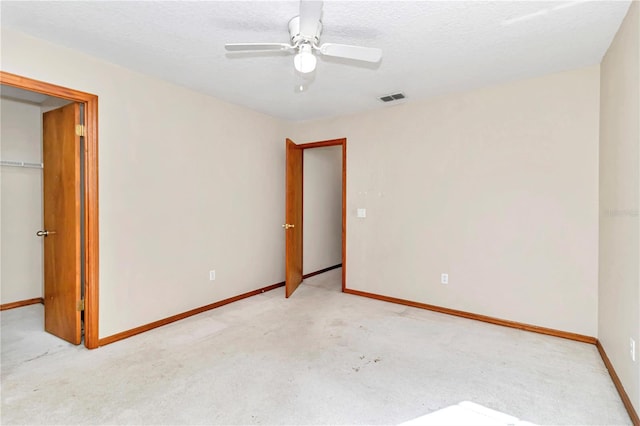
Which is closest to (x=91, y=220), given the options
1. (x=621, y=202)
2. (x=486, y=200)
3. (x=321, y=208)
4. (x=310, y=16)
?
(x=310, y=16)

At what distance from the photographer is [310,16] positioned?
172 cm

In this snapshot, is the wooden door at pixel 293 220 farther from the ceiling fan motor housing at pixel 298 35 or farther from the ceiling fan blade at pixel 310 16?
the ceiling fan blade at pixel 310 16

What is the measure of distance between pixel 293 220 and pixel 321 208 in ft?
3.98

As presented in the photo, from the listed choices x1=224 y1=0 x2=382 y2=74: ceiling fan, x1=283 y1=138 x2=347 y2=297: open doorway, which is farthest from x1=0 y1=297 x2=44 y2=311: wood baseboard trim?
x1=224 y1=0 x2=382 y2=74: ceiling fan

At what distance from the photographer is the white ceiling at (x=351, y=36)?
197 cm

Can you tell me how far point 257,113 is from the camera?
427 centimetres

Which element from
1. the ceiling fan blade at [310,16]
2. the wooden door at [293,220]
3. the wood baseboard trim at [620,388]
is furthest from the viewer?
the wooden door at [293,220]

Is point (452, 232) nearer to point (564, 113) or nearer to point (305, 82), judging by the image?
point (564, 113)

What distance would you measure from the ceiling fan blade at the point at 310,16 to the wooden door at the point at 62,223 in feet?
7.08

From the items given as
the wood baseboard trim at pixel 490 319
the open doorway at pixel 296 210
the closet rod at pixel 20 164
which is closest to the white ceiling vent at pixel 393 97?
the open doorway at pixel 296 210

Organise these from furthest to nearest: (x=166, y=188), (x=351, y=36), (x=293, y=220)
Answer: (x=293, y=220)
(x=166, y=188)
(x=351, y=36)

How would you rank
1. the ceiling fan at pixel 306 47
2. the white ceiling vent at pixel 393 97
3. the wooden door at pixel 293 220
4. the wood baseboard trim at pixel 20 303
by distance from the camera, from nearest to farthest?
the ceiling fan at pixel 306 47
the white ceiling vent at pixel 393 97
the wood baseboard trim at pixel 20 303
the wooden door at pixel 293 220

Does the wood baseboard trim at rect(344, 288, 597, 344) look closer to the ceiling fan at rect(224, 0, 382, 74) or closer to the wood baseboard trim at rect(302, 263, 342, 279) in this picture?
the wood baseboard trim at rect(302, 263, 342, 279)

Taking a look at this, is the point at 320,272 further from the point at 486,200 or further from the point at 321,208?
the point at 486,200
